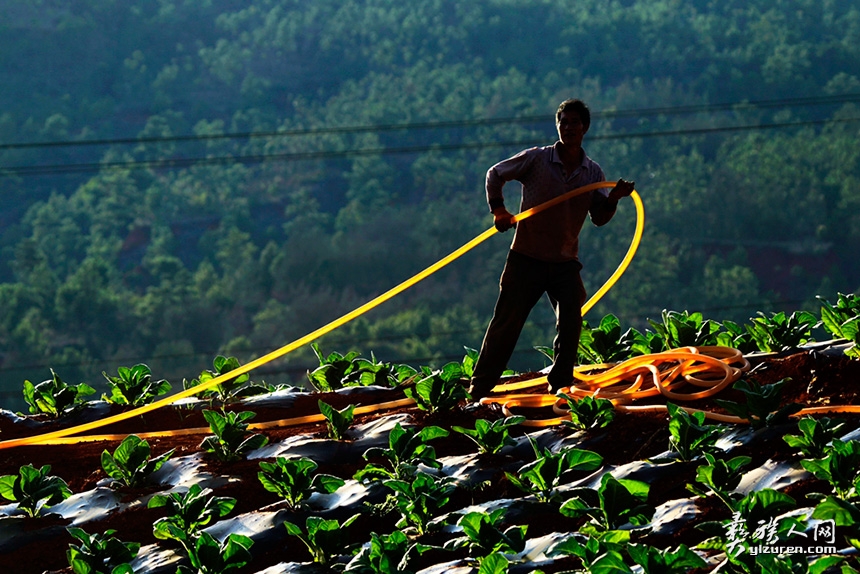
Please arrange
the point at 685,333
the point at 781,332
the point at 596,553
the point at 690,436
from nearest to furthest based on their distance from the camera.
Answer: the point at 596,553
the point at 690,436
the point at 781,332
the point at 685,333

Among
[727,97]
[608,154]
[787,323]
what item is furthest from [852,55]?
[787,323]

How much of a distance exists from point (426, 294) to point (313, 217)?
339 inches

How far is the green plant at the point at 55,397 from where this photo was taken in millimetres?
6457

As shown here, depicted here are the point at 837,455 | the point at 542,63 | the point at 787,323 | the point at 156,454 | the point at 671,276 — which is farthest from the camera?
the point at 542,63

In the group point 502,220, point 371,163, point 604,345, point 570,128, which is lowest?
point 371,163

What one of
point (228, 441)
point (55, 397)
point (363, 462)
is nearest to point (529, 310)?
point (363, 462)

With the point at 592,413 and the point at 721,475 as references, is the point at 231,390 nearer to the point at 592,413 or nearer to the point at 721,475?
the point at 592,413

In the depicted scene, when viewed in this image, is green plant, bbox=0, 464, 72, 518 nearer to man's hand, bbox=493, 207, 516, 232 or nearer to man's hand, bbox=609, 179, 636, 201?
man's hand, bbox=493, 207, 516, 232

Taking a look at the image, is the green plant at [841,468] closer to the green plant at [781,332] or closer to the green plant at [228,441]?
the green plant at [781,332]

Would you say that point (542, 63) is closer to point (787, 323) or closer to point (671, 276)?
point (671, 276)

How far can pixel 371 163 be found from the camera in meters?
69.1

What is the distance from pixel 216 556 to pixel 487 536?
0.93m

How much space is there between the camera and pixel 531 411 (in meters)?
5.58

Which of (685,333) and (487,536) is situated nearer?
(487,536)
